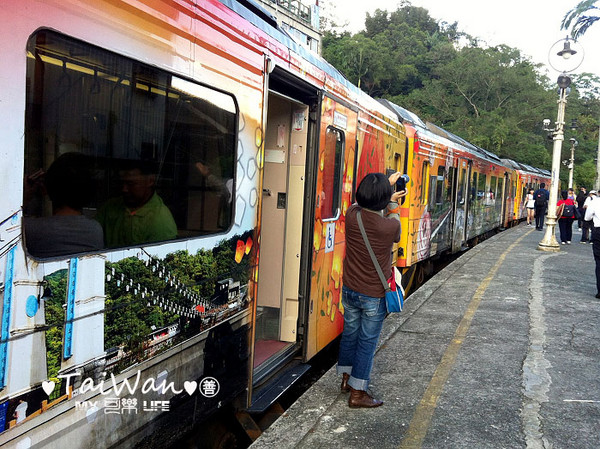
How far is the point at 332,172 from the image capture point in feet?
16.9

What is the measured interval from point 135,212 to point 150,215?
11cm

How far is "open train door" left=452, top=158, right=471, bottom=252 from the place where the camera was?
12.5m

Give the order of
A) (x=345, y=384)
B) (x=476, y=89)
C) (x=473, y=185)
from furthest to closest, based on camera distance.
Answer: (x=476, y=89)
(x=473, y=185)
(x=345, y=384)

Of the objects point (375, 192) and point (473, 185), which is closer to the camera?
point (375, 192)

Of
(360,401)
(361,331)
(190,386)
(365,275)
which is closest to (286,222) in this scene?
(365,275)

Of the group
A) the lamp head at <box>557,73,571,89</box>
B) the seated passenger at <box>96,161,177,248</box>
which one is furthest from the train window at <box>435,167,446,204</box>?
the seated passenger at <box>96,161,177,248</box>

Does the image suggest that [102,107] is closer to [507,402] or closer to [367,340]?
[367,340]

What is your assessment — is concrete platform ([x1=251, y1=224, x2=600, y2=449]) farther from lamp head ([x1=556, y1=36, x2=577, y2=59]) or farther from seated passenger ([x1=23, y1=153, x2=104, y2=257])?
lamp head ([x1=556, y1=36, x2=577, y2=59])

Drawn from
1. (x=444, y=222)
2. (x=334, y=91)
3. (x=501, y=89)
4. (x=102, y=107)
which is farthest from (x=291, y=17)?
(x=102, y=107)

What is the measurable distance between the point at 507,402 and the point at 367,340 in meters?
1.25

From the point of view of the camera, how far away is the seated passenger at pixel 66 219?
2.06 metres

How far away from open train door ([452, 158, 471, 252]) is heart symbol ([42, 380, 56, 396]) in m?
11.0

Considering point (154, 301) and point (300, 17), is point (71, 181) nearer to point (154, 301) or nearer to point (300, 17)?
point (154, 301)

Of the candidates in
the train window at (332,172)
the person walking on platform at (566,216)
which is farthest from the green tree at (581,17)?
the train window at (332,172)
